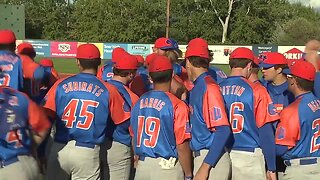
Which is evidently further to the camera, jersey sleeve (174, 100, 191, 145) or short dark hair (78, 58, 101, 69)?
short dark hair (78, 58, 101, 69)

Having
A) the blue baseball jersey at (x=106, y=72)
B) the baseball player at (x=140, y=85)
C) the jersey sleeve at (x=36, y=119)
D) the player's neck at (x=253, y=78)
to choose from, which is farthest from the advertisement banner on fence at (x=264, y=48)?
the jersey sleeve at (x=36, y=119)

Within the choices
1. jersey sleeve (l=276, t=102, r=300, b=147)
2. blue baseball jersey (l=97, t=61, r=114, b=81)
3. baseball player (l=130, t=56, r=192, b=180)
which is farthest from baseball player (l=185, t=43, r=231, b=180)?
blue baseball jersey (l=97, t=61, r=114, b=81)

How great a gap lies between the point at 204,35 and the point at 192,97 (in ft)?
A: 196

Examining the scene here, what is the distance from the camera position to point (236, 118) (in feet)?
15.6

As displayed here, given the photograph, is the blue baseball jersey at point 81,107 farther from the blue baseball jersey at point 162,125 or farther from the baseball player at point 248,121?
the baseball player at point 248,121

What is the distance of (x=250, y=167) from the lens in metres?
4.84

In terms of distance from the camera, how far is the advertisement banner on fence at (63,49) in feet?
129

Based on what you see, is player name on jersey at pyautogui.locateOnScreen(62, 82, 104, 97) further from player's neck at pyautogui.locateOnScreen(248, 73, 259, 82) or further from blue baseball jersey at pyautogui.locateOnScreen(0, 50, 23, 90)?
player's neck at pyautogui.locateOnScreen(248, 73, 259, 82)

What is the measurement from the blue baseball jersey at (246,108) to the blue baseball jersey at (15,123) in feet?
6.15

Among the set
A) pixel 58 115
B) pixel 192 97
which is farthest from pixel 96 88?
pixel 192 97

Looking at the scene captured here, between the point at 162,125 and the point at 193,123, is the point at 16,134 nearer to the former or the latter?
the point at 162,125

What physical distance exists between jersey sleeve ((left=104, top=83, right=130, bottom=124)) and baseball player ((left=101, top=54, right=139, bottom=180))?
14cm

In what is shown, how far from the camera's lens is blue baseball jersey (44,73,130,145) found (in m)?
4.96

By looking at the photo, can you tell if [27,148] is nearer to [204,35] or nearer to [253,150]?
[253,150]
